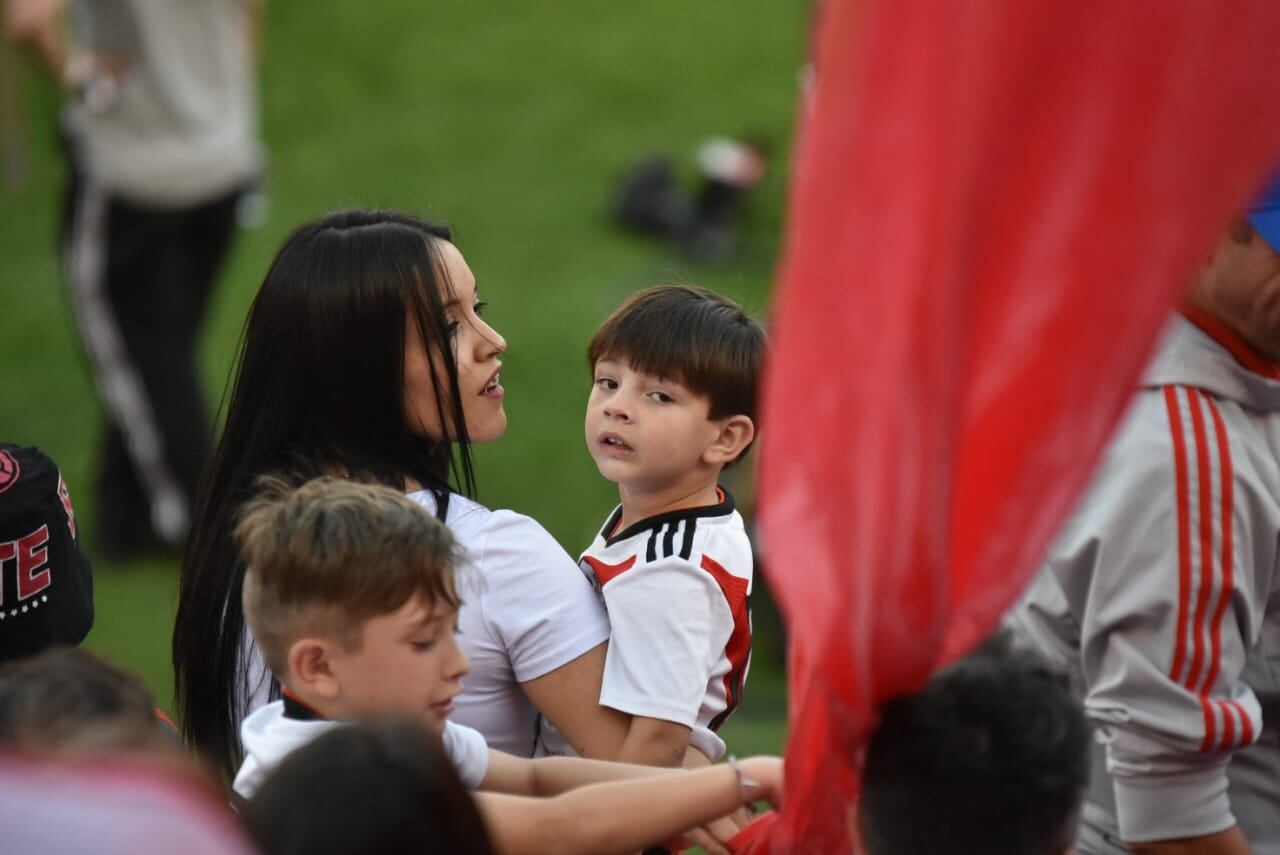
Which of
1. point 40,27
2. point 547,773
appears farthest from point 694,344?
point 40,27

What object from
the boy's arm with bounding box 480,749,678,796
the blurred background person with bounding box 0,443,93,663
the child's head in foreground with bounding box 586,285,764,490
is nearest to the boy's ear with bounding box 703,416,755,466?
the child's head in foreground with bounding box 586,285,764,490

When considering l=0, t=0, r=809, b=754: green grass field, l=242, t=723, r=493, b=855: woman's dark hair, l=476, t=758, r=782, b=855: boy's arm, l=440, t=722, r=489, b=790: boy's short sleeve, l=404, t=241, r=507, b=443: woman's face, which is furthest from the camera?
l=0, t=0, r=809, b=754: green grass field

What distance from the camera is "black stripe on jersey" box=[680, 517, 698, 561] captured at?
2.14 metres

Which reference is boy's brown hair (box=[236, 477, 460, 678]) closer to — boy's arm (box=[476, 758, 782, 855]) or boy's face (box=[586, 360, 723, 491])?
boy's arm (box=[476, 758, 782, 855])

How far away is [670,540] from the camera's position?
7.11 ft

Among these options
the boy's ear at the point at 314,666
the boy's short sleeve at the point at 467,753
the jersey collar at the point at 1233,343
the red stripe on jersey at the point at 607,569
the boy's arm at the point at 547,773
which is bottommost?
the boy's arm at the point at 547,773

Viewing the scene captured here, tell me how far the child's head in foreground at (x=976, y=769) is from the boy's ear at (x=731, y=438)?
65 centimetres

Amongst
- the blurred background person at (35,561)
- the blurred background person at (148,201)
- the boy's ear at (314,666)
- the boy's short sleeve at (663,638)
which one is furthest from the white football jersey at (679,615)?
the blurred background person at (148,201)

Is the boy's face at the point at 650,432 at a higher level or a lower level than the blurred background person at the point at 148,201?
→ higher

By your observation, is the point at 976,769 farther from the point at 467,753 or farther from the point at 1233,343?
the point at 1233,343

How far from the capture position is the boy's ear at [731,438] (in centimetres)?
229

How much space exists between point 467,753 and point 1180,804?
923 millimetres

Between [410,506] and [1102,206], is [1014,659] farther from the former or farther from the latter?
[410,506]

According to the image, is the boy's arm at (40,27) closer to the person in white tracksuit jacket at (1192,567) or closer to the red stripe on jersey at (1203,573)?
the person in white tracksuit jacket at (1192,567)
